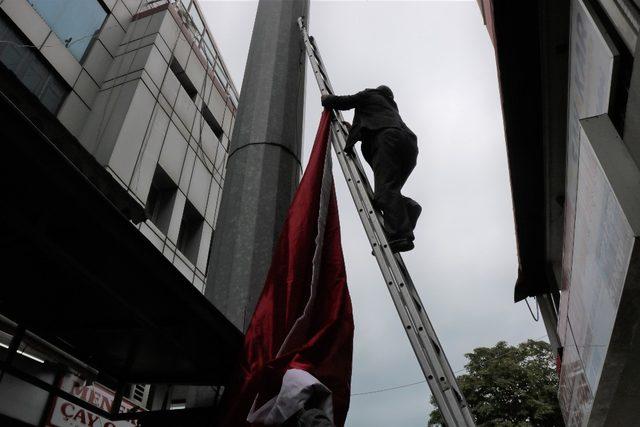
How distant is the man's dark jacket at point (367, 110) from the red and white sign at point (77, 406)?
6.63 metres

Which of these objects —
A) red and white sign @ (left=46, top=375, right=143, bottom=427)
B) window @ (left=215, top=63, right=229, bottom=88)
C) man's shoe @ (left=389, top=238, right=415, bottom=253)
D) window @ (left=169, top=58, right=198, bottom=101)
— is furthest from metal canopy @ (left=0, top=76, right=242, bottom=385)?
window @ (left=215, top=63, right=229, bottom=88)

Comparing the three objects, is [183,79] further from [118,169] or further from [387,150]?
[387,150]

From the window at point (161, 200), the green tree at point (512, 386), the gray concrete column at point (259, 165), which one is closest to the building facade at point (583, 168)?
the gray concrete column at point (259, 165)

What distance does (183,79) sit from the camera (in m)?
16.4

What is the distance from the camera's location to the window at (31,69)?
10531 millimetres

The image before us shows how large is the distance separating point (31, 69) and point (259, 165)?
1004 centimetres

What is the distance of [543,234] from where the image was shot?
28.6 ft

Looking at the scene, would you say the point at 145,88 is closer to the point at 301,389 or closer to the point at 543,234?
the point at 543,234

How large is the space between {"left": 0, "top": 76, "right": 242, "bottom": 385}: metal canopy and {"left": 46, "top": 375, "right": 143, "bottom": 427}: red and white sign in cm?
589

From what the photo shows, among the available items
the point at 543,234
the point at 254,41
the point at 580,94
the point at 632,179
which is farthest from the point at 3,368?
the point at 543,234

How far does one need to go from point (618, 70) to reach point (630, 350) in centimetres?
263

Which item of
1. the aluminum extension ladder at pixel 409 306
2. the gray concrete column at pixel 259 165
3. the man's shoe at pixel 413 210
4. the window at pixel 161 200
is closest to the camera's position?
the aluminum extension ladder at pixel 409 306

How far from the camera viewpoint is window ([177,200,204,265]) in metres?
14.7

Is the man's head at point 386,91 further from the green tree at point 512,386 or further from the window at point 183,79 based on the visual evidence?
the green tree at point 512,386
